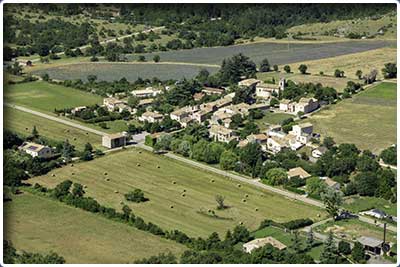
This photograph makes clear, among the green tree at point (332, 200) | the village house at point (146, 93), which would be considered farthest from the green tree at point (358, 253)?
the village house at point (146, 93)

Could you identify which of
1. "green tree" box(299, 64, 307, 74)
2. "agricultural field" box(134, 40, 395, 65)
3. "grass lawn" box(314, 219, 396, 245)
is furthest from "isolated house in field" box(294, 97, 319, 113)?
"grass lawn" box(314, 219, 396, 245)

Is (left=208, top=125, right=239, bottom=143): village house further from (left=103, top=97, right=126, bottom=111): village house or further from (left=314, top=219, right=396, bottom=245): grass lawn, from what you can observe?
(left=314, top=219, right=396, bottom=245): grass lawn

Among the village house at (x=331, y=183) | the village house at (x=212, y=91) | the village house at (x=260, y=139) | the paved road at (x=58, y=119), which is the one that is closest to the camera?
the village house at (x=331, y=183)

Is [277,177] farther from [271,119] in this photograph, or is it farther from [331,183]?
[271,119]

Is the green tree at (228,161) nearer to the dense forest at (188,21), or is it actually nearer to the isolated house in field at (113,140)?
the isolated house in field at (113,140)

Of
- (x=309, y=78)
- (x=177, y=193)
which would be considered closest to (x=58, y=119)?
(x=177, y=193)

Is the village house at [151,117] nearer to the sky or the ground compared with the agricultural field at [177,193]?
nearer to the sky
